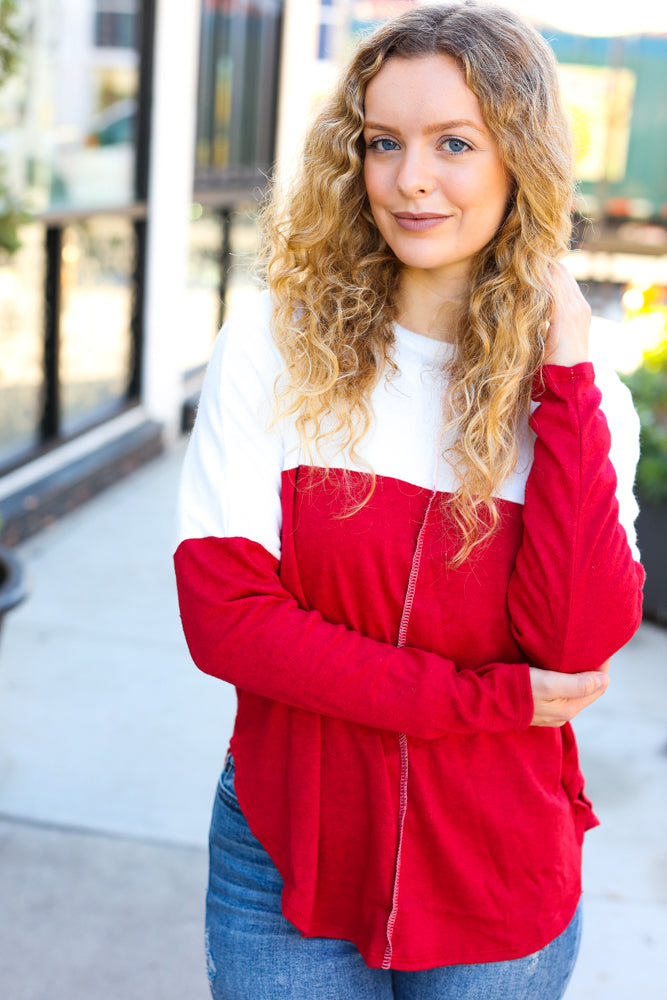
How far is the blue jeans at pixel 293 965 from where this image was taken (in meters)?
1.46

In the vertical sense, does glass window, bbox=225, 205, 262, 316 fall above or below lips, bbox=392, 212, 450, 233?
below

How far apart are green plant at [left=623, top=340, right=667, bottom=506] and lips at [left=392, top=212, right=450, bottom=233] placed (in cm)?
341

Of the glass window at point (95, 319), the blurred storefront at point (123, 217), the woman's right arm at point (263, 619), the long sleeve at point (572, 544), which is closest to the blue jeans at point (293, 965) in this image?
the woman's right arm at point (263, 619)

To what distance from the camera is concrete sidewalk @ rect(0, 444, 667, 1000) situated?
254cm

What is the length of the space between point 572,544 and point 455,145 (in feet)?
1.83

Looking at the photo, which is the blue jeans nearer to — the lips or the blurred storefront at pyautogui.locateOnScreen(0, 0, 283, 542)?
the lips

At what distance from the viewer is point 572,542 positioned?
140 cm

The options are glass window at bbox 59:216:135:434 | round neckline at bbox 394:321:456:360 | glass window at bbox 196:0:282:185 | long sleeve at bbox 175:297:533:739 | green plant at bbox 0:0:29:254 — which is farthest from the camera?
glass window at bbox 196:0:282:185

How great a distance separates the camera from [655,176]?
15500 mm

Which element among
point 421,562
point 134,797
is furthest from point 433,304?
point 134,797

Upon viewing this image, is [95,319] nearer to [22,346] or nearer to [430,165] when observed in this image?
[22,346]

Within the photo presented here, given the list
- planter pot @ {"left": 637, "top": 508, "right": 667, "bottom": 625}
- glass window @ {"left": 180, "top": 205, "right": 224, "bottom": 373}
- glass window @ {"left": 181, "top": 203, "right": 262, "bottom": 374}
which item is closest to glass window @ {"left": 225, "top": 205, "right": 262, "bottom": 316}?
glass window @ {"left": 181, "top": 203, "right": 262, "bottom": 374}

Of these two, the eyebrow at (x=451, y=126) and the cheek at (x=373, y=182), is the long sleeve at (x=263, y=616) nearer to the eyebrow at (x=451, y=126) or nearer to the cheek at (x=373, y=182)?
the cheek at (x=373, y=182)

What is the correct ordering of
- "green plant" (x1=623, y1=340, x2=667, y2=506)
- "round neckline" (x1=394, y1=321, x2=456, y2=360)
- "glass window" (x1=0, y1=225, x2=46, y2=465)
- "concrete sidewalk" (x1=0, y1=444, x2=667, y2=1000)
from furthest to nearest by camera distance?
"glass window" (x1=0, y1=225, x2=46, y2=465) → "green plant" (x1=623, y1=340, x2=667, y2=506) → "concrete sidewalk" (x1=0, y1=444, x2=667, y2=1000) → "round neckline" (x1=394, y1=321, x2=456, y2=360)
